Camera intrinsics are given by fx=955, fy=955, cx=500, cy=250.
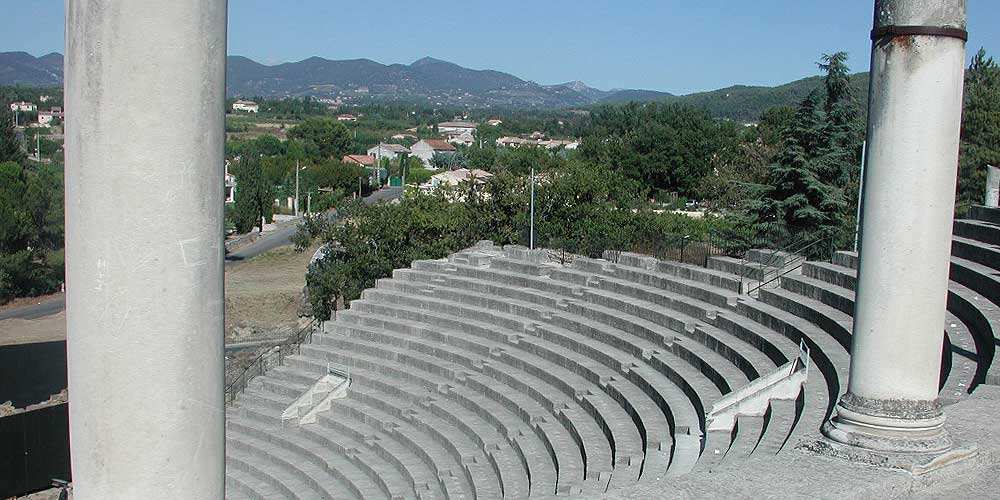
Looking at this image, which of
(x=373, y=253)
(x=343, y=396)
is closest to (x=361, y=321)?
(x=343, y=396)

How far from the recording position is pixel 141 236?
10.6 feet

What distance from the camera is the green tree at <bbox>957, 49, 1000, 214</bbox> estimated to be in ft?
80.5

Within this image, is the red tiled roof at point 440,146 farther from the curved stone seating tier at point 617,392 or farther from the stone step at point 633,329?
the curved stone seating tier at point 617,392

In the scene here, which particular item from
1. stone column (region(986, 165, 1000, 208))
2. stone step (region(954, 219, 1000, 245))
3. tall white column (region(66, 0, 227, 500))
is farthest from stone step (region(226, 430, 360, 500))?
stone column (region(986, 165, 1000, 208))

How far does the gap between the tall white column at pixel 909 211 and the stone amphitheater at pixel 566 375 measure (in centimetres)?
66

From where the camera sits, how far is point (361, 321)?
61.6 ft

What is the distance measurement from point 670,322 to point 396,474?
4.50 meters

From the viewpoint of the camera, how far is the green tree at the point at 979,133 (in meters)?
24.5

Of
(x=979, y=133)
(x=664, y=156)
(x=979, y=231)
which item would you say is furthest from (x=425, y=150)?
(x=979, y=231)

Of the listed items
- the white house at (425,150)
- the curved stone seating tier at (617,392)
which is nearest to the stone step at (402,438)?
the curved stone seating tier at (617,392)

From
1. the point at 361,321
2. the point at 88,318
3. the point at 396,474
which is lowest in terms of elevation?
the point at 396,474

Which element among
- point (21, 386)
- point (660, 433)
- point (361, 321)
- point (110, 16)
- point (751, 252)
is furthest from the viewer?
point (21, 386)

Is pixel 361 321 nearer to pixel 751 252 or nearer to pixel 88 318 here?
pixel 751 252

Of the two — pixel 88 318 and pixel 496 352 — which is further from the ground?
pixel 88 318
